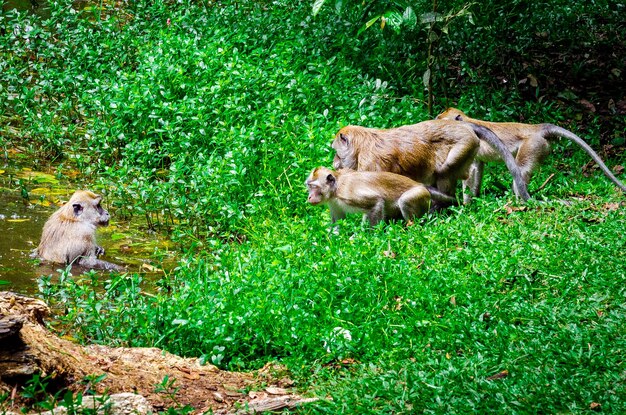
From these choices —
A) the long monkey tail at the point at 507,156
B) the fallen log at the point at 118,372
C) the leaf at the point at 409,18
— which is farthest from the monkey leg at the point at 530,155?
the fallen log at the point at 118,372

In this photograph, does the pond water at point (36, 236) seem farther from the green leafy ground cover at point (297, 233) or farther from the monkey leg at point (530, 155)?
the monkey leg at point (530, 155)

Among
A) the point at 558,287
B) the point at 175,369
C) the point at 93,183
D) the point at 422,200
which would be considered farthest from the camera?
the point at 93,183

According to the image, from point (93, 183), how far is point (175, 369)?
5217mm

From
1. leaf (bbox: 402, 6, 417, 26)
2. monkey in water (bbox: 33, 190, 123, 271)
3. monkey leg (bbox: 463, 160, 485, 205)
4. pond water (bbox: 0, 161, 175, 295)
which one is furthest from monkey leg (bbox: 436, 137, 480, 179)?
monkey in water (bbox: 33, 190, 123, 271)

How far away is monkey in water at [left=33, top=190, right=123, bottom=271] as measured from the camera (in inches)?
340

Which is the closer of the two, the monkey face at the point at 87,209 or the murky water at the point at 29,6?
the monkey face at the point at 87,209

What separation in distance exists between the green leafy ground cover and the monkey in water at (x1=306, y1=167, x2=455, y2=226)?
0.28 metres

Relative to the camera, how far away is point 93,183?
423 inches

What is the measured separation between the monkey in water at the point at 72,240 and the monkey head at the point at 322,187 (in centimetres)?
210

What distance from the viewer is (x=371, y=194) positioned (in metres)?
8.80

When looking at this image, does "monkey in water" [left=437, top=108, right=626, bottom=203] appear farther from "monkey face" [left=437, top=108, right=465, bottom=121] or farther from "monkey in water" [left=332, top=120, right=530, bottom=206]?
"monkey in water" [left=332, top=120, right=530, bottom=206]

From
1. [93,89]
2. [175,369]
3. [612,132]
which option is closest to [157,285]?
[175,369]

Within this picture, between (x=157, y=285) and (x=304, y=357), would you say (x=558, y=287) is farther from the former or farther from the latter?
(x=157, y=285)

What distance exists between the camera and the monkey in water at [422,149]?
9367 millimetres
